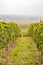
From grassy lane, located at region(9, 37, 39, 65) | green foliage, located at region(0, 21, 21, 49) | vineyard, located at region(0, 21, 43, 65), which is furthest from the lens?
green foliage, located at region(0, 21, 21, 49)

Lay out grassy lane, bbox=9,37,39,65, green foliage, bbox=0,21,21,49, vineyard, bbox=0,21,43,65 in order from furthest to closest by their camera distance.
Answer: green foliage, bbox=0,21,21,49 < vineyard, bbox=0,21,43,65 < grassy lane, bbox=9,37,39,65

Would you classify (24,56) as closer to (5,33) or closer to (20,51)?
(20,51)

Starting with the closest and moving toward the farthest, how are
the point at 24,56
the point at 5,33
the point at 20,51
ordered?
the point at 24,56
the point at 20,51
the point at 5,33

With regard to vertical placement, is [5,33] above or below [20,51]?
Answer: above

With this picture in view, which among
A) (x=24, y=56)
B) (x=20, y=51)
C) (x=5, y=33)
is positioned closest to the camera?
(x=24, y=56)

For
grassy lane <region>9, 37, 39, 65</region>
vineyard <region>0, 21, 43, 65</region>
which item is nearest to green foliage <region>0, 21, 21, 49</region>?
vineyard <region>0, 21, 43, 65</region>

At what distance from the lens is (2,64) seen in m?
12.9

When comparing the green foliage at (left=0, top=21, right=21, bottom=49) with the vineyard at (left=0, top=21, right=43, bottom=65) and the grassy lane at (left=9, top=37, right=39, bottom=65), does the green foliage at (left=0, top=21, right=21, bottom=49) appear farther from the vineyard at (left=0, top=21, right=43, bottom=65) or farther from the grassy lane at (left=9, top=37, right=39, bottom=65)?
the grassy lane at (left=9, top=37, right=39, bottom=65)

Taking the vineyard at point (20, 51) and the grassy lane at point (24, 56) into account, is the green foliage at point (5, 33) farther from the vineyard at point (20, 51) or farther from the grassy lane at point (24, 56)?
the grassy lane at point (24, 56)

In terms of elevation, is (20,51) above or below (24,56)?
below

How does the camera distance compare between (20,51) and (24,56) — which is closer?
A: (24,56)

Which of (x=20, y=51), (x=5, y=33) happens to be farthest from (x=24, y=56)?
(x=5, y=33)

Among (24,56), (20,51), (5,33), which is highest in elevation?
(5,33)

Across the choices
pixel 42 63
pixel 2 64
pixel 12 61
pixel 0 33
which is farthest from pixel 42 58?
pixel 0 33
